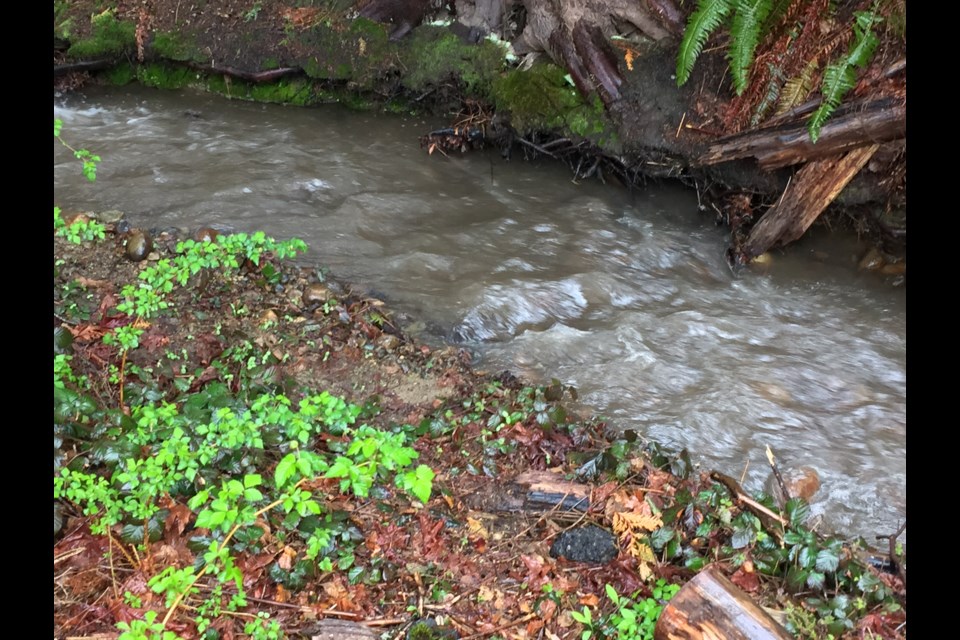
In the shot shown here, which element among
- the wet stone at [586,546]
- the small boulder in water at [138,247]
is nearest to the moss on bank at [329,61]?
the small boulder in water at [138,247]

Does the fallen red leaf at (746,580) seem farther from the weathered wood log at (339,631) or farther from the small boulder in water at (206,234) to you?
the small boulder in water at (206,234)

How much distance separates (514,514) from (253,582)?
61.4 inches

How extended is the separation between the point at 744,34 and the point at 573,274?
9.78 ft

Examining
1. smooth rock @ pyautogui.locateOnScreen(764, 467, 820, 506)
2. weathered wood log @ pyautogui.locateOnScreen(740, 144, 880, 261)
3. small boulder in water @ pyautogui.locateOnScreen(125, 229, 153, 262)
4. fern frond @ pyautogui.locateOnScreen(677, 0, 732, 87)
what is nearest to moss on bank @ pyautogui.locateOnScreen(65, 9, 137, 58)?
small boulder in water @ pyautogui.locateOnScreen(125, 229, 153, 262)

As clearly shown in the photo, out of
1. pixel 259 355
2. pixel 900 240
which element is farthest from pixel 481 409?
pixel 900 240

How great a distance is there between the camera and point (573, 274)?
296 inches

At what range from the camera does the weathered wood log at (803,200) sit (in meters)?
7.00

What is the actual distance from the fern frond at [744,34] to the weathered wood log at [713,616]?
561 centimetres

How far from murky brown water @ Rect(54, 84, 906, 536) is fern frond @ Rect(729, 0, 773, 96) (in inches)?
79.2

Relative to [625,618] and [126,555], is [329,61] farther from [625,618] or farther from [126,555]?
[625,618]

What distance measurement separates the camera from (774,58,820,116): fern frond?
680 cm
